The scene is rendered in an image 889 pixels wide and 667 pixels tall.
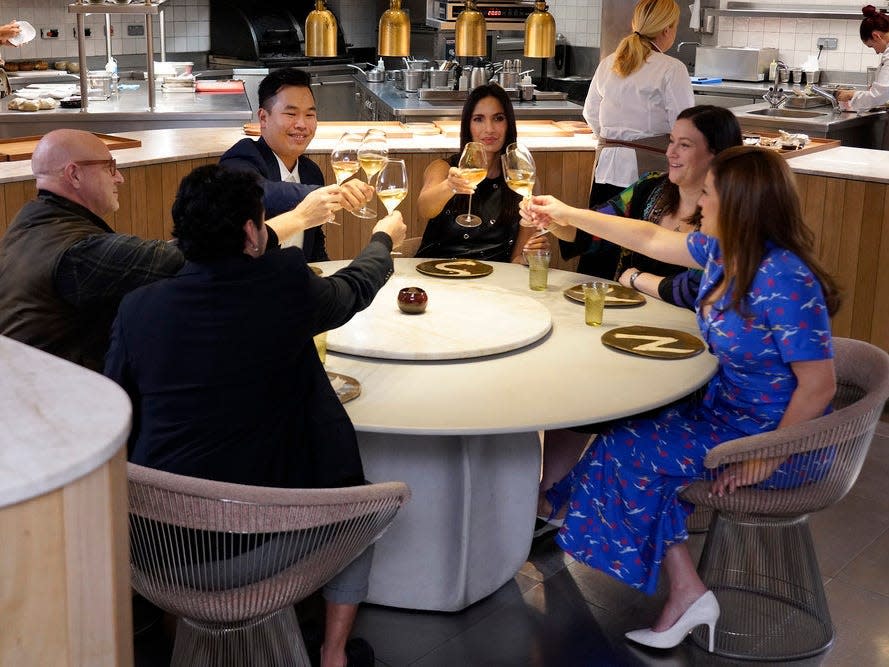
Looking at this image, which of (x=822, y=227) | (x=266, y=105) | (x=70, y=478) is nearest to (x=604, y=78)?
(x=822, y=227)

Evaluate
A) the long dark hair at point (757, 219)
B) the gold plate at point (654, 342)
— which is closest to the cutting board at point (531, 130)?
the gold plate at point (654, 342)

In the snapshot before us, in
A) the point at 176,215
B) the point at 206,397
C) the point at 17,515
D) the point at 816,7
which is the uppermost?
the point at 816,7

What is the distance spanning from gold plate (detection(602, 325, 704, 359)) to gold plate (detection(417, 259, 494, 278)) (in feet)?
2.35

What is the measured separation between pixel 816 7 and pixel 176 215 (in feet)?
25.2

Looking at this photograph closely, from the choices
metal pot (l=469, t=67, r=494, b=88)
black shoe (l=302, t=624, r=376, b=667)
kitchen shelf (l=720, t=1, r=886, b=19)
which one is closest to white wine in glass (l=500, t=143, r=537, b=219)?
black shoe (l=302, t=624, r=376, b=667)

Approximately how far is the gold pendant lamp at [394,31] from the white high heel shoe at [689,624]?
320 cm

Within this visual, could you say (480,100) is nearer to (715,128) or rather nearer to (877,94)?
(715,128)

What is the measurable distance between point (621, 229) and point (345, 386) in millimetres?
1150

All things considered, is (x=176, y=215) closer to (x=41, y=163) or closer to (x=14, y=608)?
(x=41, y=163)

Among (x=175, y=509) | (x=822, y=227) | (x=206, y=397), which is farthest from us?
(x=822, y=227)

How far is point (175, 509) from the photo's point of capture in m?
2.00

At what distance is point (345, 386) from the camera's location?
2598 mm

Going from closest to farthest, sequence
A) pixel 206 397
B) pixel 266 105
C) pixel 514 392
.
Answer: pixel 206 397
pixel 514 392
pixel 266 105

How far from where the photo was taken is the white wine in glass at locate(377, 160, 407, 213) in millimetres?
3068
